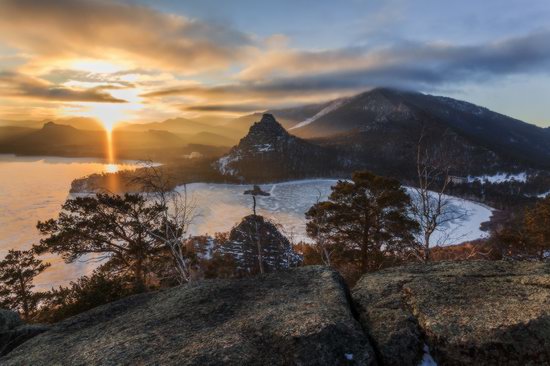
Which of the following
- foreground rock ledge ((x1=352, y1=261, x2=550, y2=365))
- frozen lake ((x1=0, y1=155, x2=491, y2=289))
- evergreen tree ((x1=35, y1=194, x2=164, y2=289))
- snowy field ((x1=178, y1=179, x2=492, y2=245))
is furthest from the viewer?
snowy field ((x1=178, y1=179, x2=492, y2=245))

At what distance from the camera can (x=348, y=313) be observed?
8461 mm

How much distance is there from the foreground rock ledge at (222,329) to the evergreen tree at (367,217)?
1996 centimetres

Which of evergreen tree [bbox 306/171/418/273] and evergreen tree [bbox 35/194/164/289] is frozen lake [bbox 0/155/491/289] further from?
evergreen tree [bbox 35/194/164/289]

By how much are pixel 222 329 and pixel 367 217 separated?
24093mm

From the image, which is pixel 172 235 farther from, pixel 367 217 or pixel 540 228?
pixel 540 228

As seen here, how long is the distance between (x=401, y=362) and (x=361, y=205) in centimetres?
2417

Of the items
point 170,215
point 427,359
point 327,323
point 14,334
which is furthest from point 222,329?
point 170,215

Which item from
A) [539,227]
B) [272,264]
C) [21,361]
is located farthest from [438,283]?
[272,264]

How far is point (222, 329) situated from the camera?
8555 millimetres

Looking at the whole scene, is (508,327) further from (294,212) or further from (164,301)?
(294,212)

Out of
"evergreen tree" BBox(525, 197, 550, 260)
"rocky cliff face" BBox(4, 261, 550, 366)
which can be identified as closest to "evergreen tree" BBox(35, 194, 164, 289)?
"rocky cliff face" BBox(4, 261, 550, 366)

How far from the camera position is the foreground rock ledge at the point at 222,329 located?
7.34 metres

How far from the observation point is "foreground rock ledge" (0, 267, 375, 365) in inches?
289

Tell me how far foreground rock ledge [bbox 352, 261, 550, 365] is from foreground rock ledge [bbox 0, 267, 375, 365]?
2.81 feet
